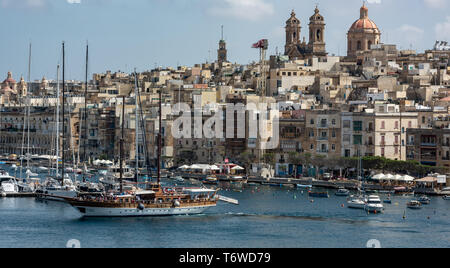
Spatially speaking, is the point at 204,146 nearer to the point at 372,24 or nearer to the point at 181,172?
the point at 181,172

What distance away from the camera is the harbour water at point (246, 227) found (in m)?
35.2

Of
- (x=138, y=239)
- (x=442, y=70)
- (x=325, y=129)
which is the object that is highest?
(x=442, y=70)

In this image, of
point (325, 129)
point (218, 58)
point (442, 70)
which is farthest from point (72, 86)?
point (325, 129)

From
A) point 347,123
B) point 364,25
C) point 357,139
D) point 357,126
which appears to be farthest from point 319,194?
point 364,25

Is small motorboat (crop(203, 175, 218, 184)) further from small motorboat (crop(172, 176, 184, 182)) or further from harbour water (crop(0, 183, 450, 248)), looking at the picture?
harbour water (crop(0, 183, 450, 248))

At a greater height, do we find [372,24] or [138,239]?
[372,24]

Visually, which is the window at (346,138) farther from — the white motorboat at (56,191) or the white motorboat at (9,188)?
the white motorboat at (9,188)

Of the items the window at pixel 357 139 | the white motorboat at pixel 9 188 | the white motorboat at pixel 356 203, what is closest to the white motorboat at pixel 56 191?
the white motorboat at pixel 9 188

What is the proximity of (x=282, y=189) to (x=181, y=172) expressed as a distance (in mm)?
11165

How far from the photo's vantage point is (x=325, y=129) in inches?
2389

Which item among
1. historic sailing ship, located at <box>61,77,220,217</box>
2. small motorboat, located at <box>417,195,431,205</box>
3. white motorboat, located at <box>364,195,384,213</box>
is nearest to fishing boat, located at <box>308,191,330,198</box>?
small motorboat, located at <box>417,195,431,205</box>

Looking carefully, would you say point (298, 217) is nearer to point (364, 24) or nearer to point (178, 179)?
point (178, 179)
